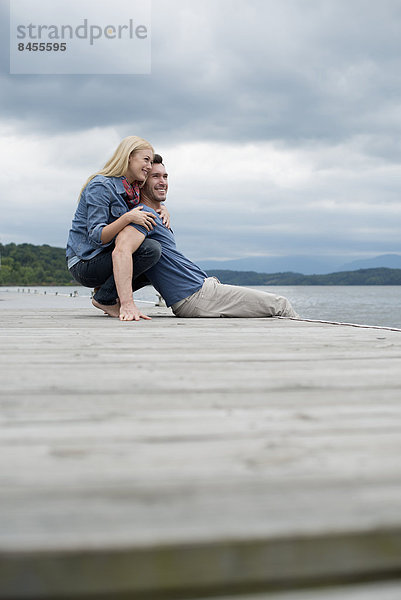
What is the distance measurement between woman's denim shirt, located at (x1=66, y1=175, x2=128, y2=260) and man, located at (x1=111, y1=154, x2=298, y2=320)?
12.3 inches

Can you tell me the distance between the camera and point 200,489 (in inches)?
34.0

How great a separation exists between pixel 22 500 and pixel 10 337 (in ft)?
7.46

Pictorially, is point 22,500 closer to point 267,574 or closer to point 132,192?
point 267,574

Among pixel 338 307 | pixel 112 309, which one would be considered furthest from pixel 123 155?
pixel 338 307

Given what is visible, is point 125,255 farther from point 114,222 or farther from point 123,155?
point 123,155

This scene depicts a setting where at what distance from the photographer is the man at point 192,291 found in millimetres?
4488

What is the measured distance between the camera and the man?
4488mm

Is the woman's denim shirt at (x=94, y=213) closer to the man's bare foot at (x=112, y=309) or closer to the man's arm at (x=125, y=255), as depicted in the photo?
the man's arm at (x=125, y=255)

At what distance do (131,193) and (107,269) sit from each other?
652mm

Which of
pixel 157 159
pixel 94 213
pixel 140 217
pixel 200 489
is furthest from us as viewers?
pixel 157 159

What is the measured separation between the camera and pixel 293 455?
101 centimetres

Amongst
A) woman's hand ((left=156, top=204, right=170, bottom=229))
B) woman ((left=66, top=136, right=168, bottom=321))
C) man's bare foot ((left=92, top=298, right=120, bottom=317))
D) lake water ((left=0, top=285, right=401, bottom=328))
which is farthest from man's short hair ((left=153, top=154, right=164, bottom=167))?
lake water ((left=0, top=285, right=401, bottom=328))

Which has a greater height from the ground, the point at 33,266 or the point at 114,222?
the point at 33,266

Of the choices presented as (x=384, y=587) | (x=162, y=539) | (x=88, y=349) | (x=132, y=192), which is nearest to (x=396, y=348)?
(x=88, y=349)
